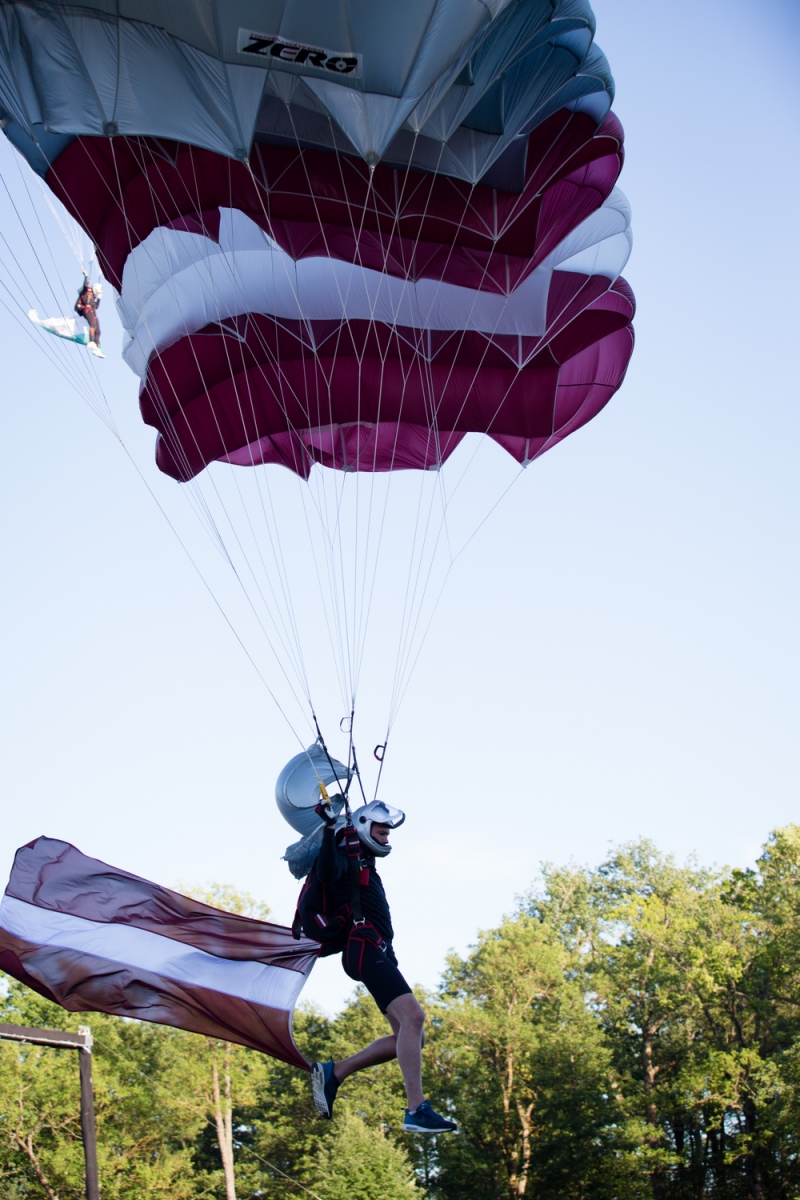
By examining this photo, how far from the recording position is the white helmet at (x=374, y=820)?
6.79 metres

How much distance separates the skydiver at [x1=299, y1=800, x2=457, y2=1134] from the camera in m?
6.28

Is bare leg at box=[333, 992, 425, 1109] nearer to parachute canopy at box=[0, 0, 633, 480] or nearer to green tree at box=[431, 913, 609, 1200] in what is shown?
parachute canopy at box=[0, 0, 633, 480]

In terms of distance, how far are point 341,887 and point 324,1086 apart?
121cm

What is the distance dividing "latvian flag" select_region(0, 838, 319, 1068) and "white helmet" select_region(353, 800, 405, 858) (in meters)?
1.49

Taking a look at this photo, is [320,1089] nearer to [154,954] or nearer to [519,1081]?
[154,954]

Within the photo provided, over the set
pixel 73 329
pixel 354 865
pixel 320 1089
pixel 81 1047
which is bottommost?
pixel 320 1089

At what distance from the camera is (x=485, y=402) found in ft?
A: 34.9

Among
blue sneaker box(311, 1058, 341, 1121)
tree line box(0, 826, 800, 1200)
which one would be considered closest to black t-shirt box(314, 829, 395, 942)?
blue sneaker box(311, 1058, 341, 1121)

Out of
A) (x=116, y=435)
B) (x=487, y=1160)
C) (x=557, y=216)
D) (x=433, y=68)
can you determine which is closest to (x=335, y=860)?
(x=116, y=435)

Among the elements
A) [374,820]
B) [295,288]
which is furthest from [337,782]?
[295,288]

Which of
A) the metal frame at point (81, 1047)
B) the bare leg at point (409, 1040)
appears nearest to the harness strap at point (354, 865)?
the bare leg at point (409, 1040)

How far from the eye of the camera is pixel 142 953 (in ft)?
26.7

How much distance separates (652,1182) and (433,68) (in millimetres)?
29258

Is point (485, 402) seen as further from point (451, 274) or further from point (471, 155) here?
point (471, 155)
